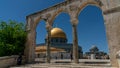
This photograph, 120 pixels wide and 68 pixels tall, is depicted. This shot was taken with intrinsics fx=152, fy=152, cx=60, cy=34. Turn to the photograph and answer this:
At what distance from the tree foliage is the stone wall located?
4.18 ft

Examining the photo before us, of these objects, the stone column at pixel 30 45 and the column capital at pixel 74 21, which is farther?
the stone column at pixel 30 45

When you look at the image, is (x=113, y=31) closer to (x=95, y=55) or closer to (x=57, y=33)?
(x=95, y=55)

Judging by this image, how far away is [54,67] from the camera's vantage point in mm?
10695

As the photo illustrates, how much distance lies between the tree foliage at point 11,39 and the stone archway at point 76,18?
0.75 metres

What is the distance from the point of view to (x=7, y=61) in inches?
542

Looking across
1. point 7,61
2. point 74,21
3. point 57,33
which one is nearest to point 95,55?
point 57,33

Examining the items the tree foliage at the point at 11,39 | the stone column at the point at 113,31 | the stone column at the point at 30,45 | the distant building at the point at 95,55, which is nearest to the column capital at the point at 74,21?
the stone column at the point at 113,31

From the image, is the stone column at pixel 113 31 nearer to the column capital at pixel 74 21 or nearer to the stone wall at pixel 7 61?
the column capital at pixel 74 21

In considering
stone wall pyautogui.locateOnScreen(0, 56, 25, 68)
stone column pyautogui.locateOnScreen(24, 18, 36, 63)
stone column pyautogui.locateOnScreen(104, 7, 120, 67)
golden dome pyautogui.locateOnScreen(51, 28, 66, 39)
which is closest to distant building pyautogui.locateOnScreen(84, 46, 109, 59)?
golden dome pyautogui.locateOnScreen(51, 28, 66, 39)

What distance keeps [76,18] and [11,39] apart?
7.51 meters

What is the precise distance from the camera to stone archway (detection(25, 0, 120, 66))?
33.0 feet

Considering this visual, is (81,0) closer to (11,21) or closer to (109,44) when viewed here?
(109,44)

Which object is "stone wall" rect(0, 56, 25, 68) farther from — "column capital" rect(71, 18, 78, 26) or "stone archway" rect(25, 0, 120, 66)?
"column capital" rect(71, 18, 78, 26)

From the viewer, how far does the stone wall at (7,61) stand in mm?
13155
